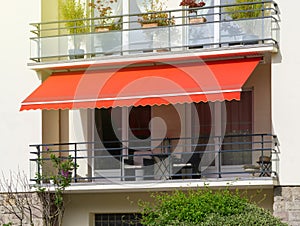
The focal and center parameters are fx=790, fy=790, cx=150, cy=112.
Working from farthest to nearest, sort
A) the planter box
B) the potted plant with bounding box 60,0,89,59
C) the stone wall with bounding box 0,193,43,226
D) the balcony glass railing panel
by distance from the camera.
→ 1. the potted plant with bounding box 60,0,89,59
2. the stone wall with bounding box 0,193,43,226
3. the planter box
4. the balcony glass railing panel

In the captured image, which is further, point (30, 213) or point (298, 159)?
point (30, 213)

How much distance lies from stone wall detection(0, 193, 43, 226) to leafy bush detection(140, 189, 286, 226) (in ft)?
16.5

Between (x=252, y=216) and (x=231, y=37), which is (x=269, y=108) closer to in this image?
(x=231, y=37)

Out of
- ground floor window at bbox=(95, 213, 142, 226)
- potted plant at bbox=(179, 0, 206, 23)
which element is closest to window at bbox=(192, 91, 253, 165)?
potted plant at bbox=(179, 0, 206, 23)

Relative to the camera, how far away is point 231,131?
25.1m

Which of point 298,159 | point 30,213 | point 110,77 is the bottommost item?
point 30,213

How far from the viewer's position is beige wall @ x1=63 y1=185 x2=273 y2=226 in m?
24.5

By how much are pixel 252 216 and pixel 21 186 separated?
8476 mm

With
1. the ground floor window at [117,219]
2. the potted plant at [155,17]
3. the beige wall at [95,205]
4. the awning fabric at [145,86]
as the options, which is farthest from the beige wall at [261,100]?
the ground floor window at [117,219]

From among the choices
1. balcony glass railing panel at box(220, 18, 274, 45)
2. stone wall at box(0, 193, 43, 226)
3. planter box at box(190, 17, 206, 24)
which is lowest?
stone wall at box(0, 193, 43, 226)

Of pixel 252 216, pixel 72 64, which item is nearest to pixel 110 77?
pixel 72 64

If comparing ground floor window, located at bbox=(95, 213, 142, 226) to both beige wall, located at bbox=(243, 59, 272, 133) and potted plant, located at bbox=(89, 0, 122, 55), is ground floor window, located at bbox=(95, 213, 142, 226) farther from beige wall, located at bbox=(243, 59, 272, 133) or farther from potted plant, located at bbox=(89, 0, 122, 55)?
potted plant, located at bbox=(89, 0, 122, 55)

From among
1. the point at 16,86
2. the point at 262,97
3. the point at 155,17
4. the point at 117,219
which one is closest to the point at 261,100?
the point at 262,97

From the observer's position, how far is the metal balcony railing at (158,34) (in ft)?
76.2
